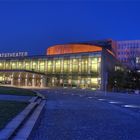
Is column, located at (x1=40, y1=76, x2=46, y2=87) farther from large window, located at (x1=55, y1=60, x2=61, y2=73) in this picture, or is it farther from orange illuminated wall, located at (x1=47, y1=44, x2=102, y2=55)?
orange illuminated wall, located at (x1=47, y1=44, x2=102, y2=55)

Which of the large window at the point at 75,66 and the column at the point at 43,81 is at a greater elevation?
the large window at the point at 75,66

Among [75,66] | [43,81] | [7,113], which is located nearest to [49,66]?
[43,81]


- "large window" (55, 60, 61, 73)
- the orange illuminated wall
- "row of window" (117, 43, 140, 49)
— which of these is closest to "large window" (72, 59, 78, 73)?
"large window" (55, 60, 61, 73)

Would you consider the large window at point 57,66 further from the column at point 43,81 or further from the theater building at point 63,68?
the column at point 43,81

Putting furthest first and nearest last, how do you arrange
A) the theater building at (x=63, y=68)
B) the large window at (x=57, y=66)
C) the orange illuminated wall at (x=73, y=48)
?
1. the orange illuminated wall at (x=73, y=48)
2. the large window at (x=57, y=66)
3. the theater building at (x=63, y=68)

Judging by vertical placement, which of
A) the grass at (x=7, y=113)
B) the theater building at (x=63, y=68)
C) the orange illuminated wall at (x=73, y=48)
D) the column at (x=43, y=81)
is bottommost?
the grass at (x=7, y=113)

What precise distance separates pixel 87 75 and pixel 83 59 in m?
5.42

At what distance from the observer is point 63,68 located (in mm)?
106125

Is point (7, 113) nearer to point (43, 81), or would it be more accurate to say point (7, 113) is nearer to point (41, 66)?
point (43, 81)

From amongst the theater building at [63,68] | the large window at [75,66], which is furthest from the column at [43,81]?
the large window at [75,66]

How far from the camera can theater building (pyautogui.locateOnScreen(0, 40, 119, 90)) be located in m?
97.8

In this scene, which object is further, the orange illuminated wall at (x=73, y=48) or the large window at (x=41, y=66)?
the orange illuminated wall at (x=73, y=48)

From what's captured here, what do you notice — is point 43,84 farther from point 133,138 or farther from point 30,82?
point 133,138

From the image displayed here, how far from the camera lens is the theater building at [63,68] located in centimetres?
9781
